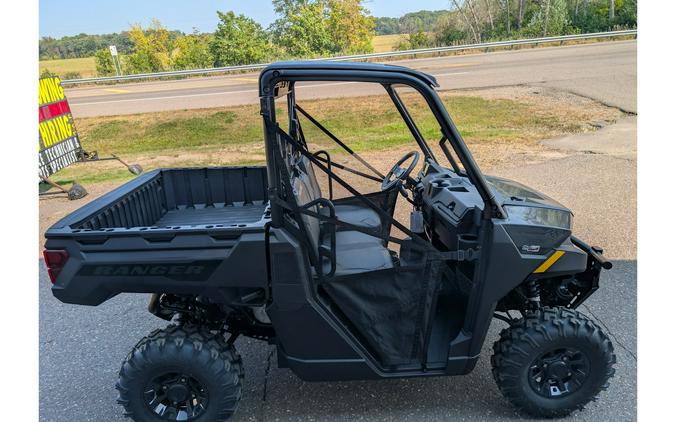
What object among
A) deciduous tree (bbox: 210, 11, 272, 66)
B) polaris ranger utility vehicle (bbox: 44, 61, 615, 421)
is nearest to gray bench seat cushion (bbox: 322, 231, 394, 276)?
polaris ranger utility vehicle (bbox: 44, 61, 615, 421)

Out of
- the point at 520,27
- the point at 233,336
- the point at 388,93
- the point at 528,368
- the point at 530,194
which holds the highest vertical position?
the point at 520,27

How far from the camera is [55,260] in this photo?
2.35 meters

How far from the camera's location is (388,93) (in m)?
3.01

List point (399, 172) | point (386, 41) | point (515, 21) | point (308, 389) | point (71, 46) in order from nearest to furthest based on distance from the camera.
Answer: point (308, 389) → point (399, 172) → point (386, 41) → point (515, 21) → point (71, 46)

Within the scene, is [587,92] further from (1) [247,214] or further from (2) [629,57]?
(1) [247,214]

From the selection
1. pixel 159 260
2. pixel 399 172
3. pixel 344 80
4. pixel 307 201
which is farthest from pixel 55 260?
pixel 399 172

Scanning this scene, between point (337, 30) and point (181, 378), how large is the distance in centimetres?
2195

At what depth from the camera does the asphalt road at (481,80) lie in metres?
12.5

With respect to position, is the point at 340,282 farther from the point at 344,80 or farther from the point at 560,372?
the point at 560,372

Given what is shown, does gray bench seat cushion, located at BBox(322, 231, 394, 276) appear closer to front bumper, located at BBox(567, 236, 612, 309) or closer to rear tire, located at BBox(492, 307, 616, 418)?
rear tire, located at BBox(492, 307, 616, 418)

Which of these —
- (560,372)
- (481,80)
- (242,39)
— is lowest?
(560,372)

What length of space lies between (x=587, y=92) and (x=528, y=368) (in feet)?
35.7

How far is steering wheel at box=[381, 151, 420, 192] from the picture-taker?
2988 millimetres

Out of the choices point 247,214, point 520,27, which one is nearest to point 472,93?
point 247,214
